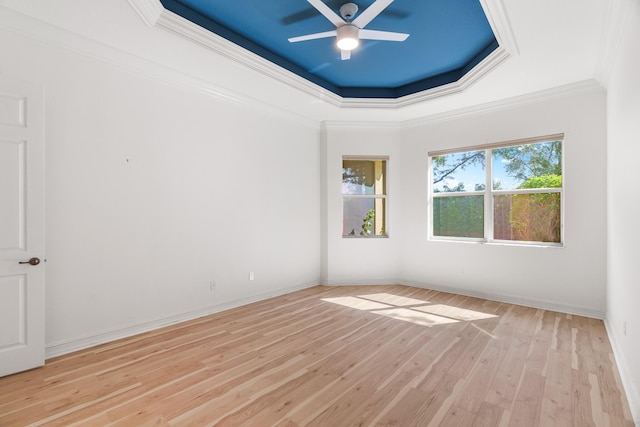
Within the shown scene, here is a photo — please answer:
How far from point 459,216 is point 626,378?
297 cm

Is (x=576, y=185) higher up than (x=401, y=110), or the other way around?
(x=401, y=110)

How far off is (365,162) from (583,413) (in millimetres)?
4340

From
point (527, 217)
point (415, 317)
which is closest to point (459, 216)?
point (527, 217)

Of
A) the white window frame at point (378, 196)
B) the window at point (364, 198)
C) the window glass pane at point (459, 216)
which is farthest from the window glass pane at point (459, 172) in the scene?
the window at point (364, 198)

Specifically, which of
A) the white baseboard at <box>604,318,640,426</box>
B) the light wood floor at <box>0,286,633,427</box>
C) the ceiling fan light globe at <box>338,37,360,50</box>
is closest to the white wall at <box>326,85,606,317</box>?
the light wood floor at <box>0,286,633,427</box>

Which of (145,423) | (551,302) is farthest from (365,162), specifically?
(145,423)

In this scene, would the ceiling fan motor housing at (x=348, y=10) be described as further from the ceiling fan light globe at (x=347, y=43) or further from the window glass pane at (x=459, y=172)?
the window glass pane at (x=459, y=172)

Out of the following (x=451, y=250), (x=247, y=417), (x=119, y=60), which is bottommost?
(x=247, y=417)

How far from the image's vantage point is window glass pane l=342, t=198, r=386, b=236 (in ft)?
18.7

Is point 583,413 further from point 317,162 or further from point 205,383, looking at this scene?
point 317,162

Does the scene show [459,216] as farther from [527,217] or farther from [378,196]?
[378,196]

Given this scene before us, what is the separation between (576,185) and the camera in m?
3.95

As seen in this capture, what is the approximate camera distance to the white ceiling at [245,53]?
2549mm

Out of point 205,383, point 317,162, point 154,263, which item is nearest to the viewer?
point 205,383
